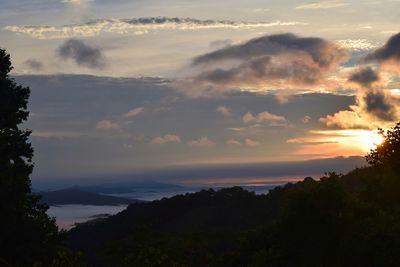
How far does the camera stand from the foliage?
36750 mm

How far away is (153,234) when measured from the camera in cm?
7506

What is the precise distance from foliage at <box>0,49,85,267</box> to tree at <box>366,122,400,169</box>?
39.2 metres

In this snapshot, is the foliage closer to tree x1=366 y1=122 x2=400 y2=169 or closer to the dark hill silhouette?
the dark hill silhouette

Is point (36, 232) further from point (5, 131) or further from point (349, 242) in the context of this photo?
Answer: point (349, 242)

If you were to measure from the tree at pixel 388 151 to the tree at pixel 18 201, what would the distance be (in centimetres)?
3922

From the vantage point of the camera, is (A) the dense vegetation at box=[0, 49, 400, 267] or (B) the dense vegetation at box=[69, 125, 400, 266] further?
(B) the dense vegetation at box=[69, 125, 400, 266]

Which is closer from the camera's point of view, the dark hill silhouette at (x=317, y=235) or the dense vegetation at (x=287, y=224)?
the dense vegetation at (x=287, y=224)

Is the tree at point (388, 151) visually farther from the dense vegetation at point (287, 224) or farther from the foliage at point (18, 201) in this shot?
the foliage at point (18, 201)

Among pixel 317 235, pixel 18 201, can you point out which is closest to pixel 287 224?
pixel 317 235

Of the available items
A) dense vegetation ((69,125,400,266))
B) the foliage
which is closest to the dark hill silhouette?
dense vegetation ((69,125,400,266))

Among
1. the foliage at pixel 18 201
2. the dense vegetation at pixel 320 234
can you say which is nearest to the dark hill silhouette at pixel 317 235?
the dense vegetation at pixel 320 234

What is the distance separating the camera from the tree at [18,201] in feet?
121

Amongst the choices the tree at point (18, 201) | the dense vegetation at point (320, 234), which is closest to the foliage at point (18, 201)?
the tree at point (18, 201)

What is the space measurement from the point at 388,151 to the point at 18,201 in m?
42.6
